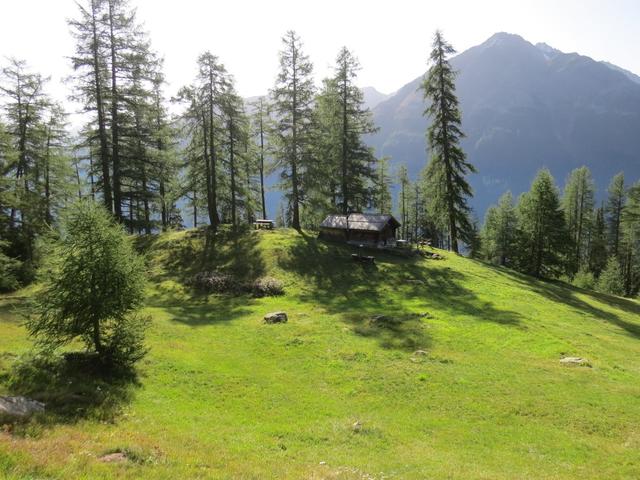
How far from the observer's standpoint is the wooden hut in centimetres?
4150

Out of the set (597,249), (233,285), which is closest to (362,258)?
(233,285)

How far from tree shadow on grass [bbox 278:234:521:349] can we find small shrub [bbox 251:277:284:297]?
1.91m

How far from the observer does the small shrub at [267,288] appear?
3122 centimetres

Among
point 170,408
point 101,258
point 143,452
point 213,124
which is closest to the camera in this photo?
point 143,452

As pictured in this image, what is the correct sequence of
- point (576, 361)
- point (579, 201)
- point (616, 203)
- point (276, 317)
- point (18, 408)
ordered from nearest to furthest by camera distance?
point (18, 408) → point (576, 361) → point (276, 317) → point (616, 203) → point (579, 201)

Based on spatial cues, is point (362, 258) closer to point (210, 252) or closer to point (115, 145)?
point (210, 252)

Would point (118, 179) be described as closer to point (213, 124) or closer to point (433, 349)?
point (213, 124)

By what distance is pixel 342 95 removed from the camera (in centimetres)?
4619

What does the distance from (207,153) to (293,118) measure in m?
9.99

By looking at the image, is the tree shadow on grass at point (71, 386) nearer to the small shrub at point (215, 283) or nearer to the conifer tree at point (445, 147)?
the small shrub at point (215, 283)

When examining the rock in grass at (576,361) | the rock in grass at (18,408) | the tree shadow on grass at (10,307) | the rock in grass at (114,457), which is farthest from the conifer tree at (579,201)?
the rock in grass at (18,408)

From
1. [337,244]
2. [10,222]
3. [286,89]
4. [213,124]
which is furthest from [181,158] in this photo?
[337,244]

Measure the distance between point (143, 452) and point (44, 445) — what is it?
217cm

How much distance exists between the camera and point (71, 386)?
14.5 metres
